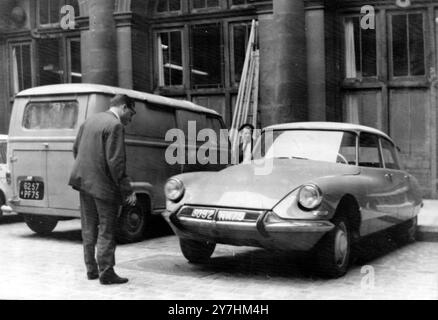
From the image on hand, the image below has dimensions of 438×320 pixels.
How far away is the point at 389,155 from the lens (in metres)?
7.53

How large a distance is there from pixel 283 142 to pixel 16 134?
397 centimetres

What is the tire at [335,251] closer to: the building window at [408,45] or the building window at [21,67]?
the building window at [408,45]

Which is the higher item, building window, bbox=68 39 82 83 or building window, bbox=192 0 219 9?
building window, bbox=192 0 219 9

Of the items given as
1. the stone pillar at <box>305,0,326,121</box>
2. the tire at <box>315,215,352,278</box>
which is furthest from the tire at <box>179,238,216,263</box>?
the stone pillar at <box>305,0,326,121</box>

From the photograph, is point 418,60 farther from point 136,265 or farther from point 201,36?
point 136,265

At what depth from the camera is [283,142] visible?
6766 mm

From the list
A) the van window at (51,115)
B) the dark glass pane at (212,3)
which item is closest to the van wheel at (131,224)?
the van window at (51,115)

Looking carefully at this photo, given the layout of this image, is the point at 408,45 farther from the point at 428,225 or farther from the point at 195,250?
the point at 195,250

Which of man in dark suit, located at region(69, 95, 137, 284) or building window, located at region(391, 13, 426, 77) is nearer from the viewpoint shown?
man in dark suit, located at region(69, 95, 137, 284)

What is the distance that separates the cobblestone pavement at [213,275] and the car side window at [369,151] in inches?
44.5

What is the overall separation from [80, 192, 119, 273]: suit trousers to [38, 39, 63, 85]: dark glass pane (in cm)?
1061

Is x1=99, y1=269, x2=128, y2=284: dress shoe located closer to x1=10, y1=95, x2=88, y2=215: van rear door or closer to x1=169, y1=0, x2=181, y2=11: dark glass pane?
x1=10, y1=95, x2=88, y2=215: van rear door

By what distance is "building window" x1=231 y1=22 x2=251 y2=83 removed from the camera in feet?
43.7
